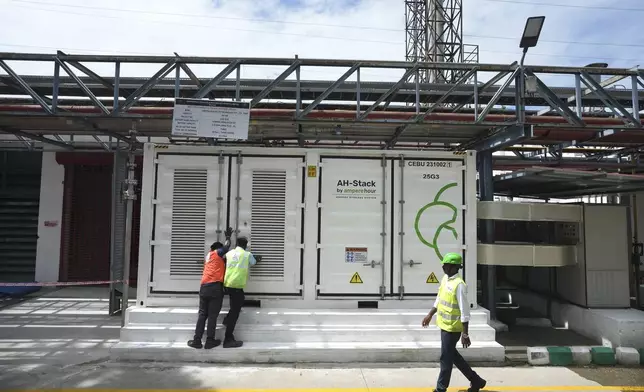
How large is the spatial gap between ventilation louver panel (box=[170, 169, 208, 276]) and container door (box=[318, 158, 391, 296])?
1826mm

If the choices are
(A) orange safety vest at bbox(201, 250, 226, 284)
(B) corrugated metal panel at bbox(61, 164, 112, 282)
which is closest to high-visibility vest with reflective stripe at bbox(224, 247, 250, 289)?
(A) orange safety vest at bbox(201, 250, 226, 284)

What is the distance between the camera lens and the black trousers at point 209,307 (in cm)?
567

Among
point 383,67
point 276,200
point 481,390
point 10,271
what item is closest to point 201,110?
point 276,200

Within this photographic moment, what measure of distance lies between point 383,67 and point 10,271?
409 inches

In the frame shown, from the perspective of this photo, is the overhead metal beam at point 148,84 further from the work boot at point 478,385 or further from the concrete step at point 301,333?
the work boot at point 478,385

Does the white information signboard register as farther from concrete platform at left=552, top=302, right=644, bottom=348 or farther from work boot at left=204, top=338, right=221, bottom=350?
concrete platform at left=552, top=302, right=644, bottom=348

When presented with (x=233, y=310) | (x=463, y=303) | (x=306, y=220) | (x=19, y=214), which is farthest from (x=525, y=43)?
(x=19, y=214)

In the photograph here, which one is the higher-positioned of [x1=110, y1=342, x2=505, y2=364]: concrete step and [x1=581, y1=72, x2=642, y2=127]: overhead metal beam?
[x1=581, y1=72, x2=642, y2=127]: overhead metal beam

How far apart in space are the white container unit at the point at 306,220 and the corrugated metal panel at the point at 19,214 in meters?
6.19

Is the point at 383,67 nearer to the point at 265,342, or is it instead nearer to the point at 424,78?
the point at 265,342

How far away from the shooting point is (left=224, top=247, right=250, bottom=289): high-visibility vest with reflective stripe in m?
5.71

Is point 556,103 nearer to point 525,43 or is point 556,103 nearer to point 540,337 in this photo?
point 525,43

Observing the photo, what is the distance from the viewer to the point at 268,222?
6.39 m

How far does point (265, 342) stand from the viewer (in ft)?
19.4
